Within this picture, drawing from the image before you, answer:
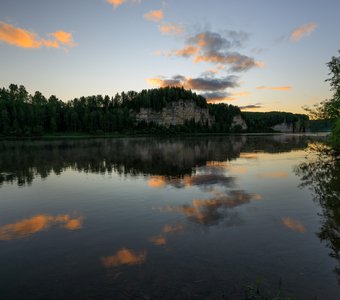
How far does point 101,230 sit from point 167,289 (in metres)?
7.97

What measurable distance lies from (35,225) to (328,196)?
78.4 feet

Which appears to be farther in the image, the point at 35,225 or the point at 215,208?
the point at 215,208

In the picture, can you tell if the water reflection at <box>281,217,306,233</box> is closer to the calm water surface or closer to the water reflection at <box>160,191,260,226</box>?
the calm water surface

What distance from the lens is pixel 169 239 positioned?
1608cm

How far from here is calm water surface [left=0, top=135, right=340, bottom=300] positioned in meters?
11.4

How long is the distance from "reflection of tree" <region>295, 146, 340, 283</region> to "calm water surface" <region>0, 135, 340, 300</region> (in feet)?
0.32

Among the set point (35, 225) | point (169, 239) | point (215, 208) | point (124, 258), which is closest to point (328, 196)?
point (215, 208)

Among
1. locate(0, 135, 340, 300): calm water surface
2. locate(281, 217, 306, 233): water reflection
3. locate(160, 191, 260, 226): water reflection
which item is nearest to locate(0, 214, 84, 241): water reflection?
locate(0, 135, 340, 300): calm water surface

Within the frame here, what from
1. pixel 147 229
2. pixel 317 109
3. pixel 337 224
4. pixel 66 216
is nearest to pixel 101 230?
pixel 147 229

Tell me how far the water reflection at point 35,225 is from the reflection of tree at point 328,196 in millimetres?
15085

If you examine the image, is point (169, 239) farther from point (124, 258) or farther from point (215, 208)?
point (215, 208)

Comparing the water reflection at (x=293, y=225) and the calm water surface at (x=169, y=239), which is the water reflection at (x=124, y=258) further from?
the water reflection at (x=293, y=225)

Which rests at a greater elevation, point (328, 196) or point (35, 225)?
point (328, 196)

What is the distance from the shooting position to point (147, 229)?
17781 mm
